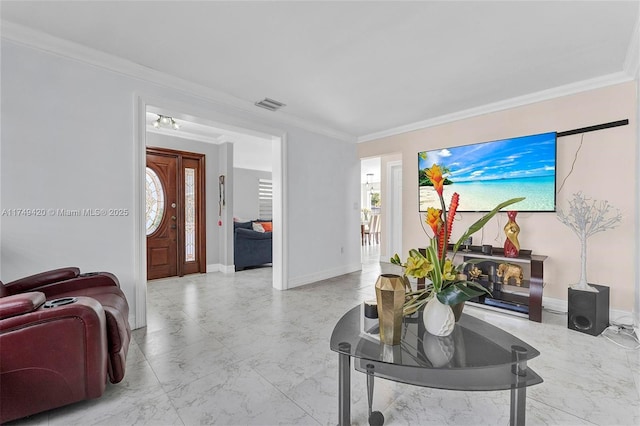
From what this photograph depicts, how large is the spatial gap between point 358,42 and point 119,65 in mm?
2043

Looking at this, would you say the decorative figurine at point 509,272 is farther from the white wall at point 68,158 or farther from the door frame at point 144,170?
the white wall at point 68,158

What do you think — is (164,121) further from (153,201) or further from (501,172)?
(501,172)

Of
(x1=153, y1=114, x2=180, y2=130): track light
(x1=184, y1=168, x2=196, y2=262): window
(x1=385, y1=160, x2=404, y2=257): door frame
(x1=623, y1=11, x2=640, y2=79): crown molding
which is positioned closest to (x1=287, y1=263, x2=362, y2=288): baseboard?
(x1=385, y1=160, x2=404, y2=257): door frame

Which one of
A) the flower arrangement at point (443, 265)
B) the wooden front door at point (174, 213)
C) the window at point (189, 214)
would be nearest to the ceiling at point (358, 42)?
the flower arrangement at point (443, 265)

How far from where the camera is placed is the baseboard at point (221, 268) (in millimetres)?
5109

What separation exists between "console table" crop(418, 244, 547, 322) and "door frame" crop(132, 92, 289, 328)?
73.8 inches

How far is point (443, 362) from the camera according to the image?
1264 mm

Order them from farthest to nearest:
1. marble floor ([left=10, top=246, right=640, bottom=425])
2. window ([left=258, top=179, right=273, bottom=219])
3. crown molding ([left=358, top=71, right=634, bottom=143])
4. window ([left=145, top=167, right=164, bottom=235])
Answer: window ([left=258, top=179, right=273, bottom=219]) → window ([left=145, top=167, right=164, bottom=235]) → crown molding ([left=358, top=71, right=634, bottom=143]) → marble floor ([left=10, top=246, right=640, bottom=425])

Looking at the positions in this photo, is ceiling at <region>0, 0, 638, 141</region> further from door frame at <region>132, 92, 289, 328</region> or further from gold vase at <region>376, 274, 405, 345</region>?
gold vase at <region>376, 274, 405, 345</region>

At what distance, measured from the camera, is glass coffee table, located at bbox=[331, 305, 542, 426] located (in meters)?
1.24

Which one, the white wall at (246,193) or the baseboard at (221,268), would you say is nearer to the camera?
the baseboard at (221,268)

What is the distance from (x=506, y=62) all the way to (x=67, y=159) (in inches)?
148

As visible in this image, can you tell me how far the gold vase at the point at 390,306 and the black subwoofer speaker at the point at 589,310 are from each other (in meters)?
2.19

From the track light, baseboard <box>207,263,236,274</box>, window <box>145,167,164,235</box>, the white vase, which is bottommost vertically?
baseboard <box>207,263,236,274</box>
